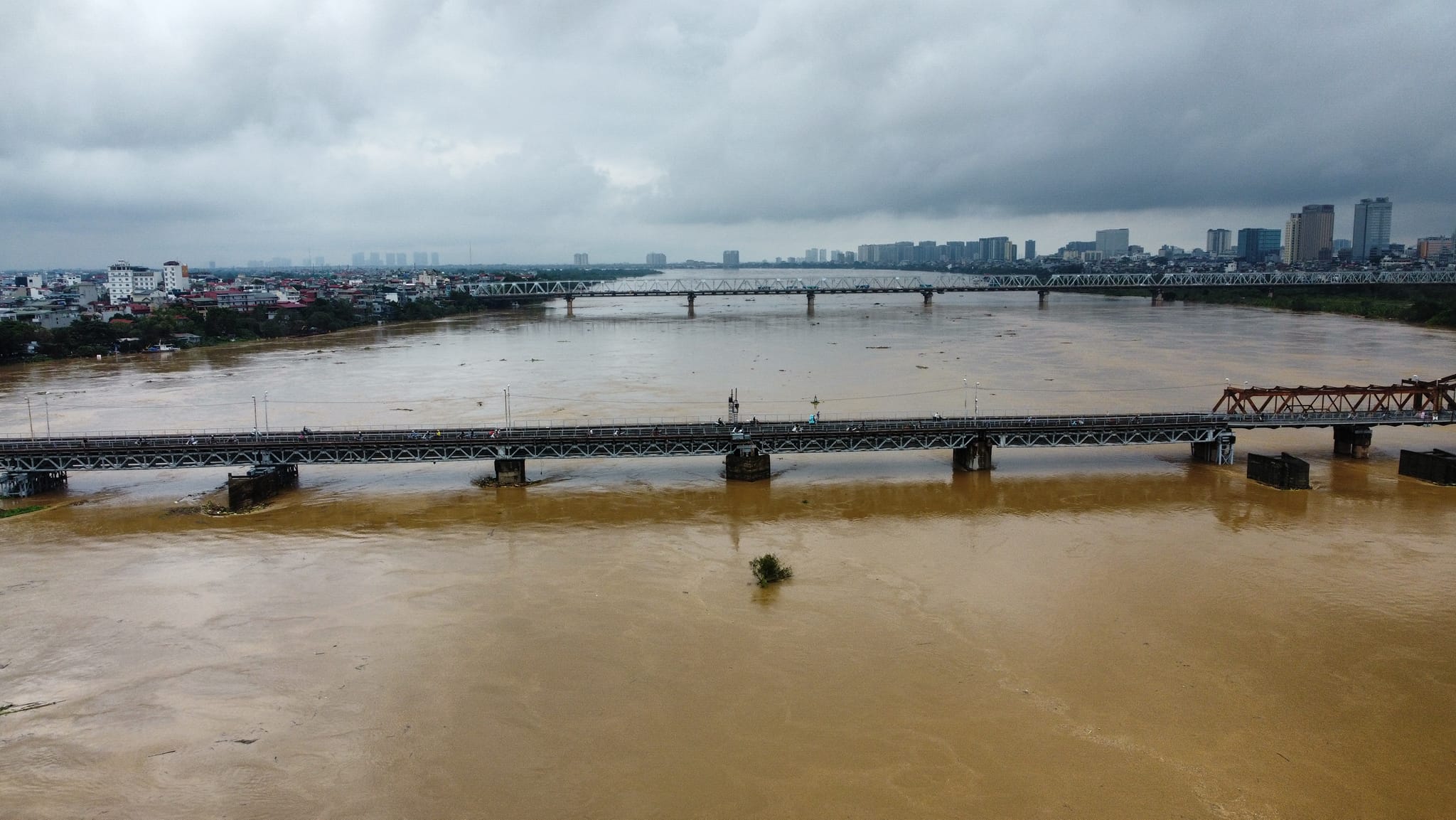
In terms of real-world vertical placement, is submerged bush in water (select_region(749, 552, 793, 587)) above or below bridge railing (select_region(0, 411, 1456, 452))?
below

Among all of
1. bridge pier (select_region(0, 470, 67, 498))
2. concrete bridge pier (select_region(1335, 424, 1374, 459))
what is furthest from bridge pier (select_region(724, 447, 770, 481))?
bridge pier (select_region(0, 470, 67, 498))

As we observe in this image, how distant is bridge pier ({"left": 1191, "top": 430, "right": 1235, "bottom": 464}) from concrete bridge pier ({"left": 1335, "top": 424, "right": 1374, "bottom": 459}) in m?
3.88

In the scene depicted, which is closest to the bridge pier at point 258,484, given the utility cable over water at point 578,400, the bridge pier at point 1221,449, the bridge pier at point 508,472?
the bridge pier at point 508,472

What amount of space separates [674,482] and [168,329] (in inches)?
2236

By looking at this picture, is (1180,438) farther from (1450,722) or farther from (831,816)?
(831,816)

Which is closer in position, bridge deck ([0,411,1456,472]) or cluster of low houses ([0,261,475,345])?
bridge deck ([0,411,1456,472])

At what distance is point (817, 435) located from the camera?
24.2 meters

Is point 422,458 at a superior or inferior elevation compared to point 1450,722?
superior

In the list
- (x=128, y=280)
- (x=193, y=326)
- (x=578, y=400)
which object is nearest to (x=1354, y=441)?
(x=578, y=400)

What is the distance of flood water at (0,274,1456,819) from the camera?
410 inches

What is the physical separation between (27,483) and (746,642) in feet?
72.3

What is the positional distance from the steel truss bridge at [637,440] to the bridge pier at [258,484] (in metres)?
0.35

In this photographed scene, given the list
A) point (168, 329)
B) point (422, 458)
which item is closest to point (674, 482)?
point (422, 458)

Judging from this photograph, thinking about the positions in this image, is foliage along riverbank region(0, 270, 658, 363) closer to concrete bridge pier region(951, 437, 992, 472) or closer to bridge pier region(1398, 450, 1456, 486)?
concrete bridge pier region(951, 437, 992, 472)
